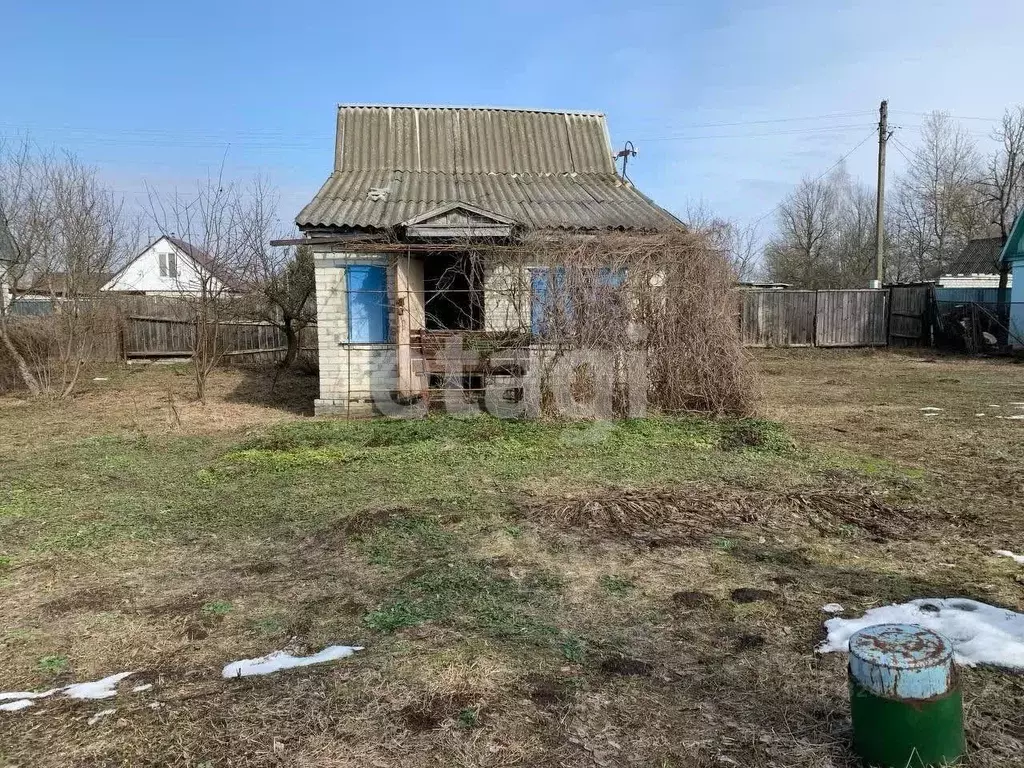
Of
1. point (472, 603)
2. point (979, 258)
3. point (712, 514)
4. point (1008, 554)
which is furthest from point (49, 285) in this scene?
point (979, 258)

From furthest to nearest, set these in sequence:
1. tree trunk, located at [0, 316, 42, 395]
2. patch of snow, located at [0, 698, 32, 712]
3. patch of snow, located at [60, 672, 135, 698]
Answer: tree trunk, located at [0, 316, 42, 395], patch of snow, located at [60, 672, 135, 698], patch of snow, located at [0, 698, 32, 712]

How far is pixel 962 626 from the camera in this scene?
329cm

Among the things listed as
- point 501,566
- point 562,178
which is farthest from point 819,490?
point 562,178

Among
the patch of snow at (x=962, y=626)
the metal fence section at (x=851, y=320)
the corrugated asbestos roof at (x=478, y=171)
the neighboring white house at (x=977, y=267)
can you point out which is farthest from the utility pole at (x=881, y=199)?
the patch of snow at (x=962, y=626)

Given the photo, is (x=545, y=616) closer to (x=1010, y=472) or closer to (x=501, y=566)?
(x=501, y=566)

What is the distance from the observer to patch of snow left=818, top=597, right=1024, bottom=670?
302cm

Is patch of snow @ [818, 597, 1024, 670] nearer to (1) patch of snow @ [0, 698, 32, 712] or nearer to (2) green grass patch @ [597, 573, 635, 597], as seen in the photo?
(2) green grass patch @ [597, 573, 635, 597]

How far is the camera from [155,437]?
8.48 metres

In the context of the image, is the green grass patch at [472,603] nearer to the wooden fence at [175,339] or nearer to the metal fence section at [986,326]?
the wooden fence at [175,339]

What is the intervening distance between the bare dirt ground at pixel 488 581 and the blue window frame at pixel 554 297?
138 cm

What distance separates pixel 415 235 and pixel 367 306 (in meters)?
1.27

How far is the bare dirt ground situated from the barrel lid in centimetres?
44

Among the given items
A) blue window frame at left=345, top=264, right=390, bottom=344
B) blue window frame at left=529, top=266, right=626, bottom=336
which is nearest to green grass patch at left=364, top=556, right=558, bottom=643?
blue window frame at left=529, top=266, right=626, bottom=336

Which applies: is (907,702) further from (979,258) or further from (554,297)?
(979,258)
